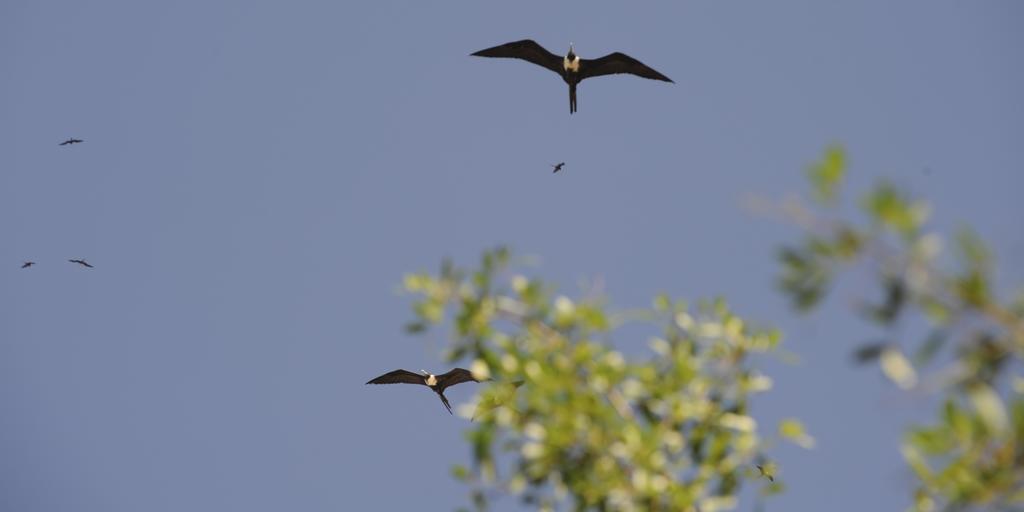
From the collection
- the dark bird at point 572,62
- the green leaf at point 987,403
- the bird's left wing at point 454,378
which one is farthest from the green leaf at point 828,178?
the bird's left wing at point 454,378

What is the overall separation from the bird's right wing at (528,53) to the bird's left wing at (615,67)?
65 cm

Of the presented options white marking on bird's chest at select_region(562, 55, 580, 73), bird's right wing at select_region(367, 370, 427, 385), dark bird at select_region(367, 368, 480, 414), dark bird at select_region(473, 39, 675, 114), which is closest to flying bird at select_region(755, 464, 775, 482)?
dark bird at select_region(473, 39, 675, 114)

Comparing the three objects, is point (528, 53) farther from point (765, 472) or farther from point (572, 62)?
point (765, 472)

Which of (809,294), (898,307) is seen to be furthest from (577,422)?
(898,307)

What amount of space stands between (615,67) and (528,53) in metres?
2.02

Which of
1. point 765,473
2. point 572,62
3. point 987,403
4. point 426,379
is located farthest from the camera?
point 426,379

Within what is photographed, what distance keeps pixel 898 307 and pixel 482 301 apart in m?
2.37

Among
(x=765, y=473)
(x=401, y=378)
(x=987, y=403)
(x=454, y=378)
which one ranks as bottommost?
(x=401, y=378)

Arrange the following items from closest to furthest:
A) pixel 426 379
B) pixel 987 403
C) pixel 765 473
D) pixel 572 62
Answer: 1. pixel 987 403
2. pixel 765 473
3. pixel 572 62
4. pixel 426 379

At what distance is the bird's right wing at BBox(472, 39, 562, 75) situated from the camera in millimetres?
20000

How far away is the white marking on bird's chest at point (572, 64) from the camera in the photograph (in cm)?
2038

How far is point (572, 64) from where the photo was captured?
20.4 metres

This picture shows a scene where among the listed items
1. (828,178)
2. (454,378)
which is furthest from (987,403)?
(454,378)

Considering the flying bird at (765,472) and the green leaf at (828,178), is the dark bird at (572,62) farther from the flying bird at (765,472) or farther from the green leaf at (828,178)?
the green leaf at (828,178)
